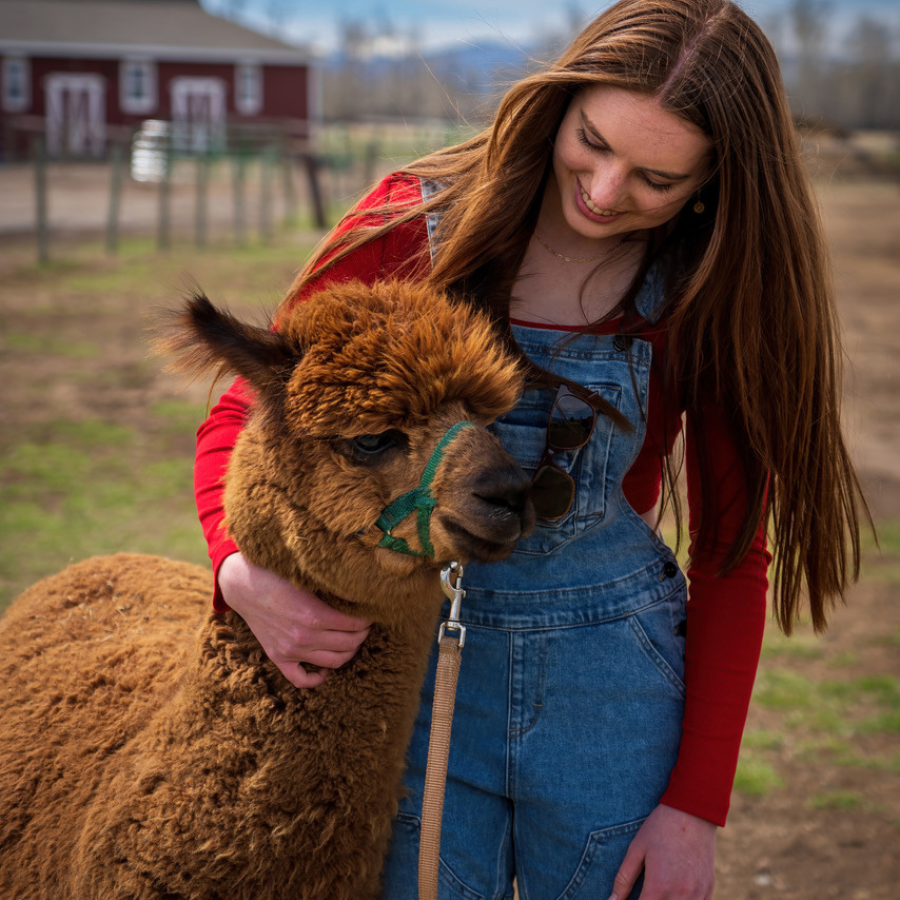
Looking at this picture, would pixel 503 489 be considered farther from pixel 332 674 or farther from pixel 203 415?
pixel 203 415

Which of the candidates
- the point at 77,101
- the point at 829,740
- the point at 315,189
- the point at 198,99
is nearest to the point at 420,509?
the point at 829,740

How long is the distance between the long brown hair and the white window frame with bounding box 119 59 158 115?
34175mm

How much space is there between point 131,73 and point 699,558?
116ft

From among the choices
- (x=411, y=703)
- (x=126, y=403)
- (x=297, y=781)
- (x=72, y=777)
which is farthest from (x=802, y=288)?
(x=126, y=403)

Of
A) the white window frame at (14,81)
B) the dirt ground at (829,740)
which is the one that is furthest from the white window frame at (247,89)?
the dirt ground at (829,740)

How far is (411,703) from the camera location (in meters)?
1.73

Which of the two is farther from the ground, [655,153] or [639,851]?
[655,153]

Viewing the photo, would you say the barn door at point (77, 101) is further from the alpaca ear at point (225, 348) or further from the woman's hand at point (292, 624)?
the woman's hand at point (292, 624)

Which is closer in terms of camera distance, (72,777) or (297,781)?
(297,781)

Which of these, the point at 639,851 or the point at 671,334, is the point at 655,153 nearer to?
the point at 671,334

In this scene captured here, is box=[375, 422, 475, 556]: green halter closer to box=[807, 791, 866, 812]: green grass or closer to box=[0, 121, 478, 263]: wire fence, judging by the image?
box=[807, 791, 866, 812]: green grass

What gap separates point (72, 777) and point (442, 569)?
0.84 metres

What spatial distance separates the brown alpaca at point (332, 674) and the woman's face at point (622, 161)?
35 centimetres

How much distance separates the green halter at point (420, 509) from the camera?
1507mm
